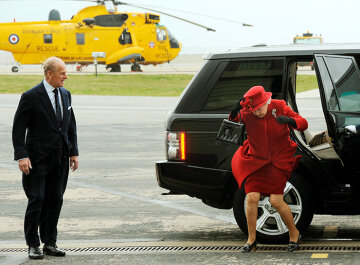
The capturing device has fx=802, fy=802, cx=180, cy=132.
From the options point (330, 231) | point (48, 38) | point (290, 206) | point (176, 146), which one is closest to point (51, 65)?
point (176, 146)

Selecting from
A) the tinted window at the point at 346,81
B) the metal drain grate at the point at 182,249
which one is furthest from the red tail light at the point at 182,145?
the tinted window at the point at 346,81

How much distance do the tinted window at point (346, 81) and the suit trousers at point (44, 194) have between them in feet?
7.21

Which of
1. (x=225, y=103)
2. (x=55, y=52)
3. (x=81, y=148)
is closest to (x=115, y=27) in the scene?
(x=55, y=52)

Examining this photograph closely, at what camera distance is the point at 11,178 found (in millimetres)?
11164

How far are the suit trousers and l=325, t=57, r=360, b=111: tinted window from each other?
220 centimetres

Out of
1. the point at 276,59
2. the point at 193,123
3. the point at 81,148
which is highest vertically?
the point at 276,59

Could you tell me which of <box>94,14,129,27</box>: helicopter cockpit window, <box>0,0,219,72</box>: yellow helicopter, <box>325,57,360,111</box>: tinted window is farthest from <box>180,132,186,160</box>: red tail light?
<box>94,14,129,27</box>: helicopter cockpit window

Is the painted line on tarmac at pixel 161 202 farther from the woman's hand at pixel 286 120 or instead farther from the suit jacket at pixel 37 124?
the suit jacket at pixel 37 124

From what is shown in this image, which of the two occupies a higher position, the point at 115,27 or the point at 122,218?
the point at 115,27

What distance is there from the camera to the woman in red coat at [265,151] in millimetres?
5926

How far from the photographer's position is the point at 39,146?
6.21 m

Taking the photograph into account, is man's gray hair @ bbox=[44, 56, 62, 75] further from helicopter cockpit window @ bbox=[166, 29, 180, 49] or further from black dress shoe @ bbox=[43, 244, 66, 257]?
helicopter cockpit window @ bbox=[166, 29, 180, 49]

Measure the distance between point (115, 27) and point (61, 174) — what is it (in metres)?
49.7

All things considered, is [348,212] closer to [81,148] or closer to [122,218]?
[122,218]
